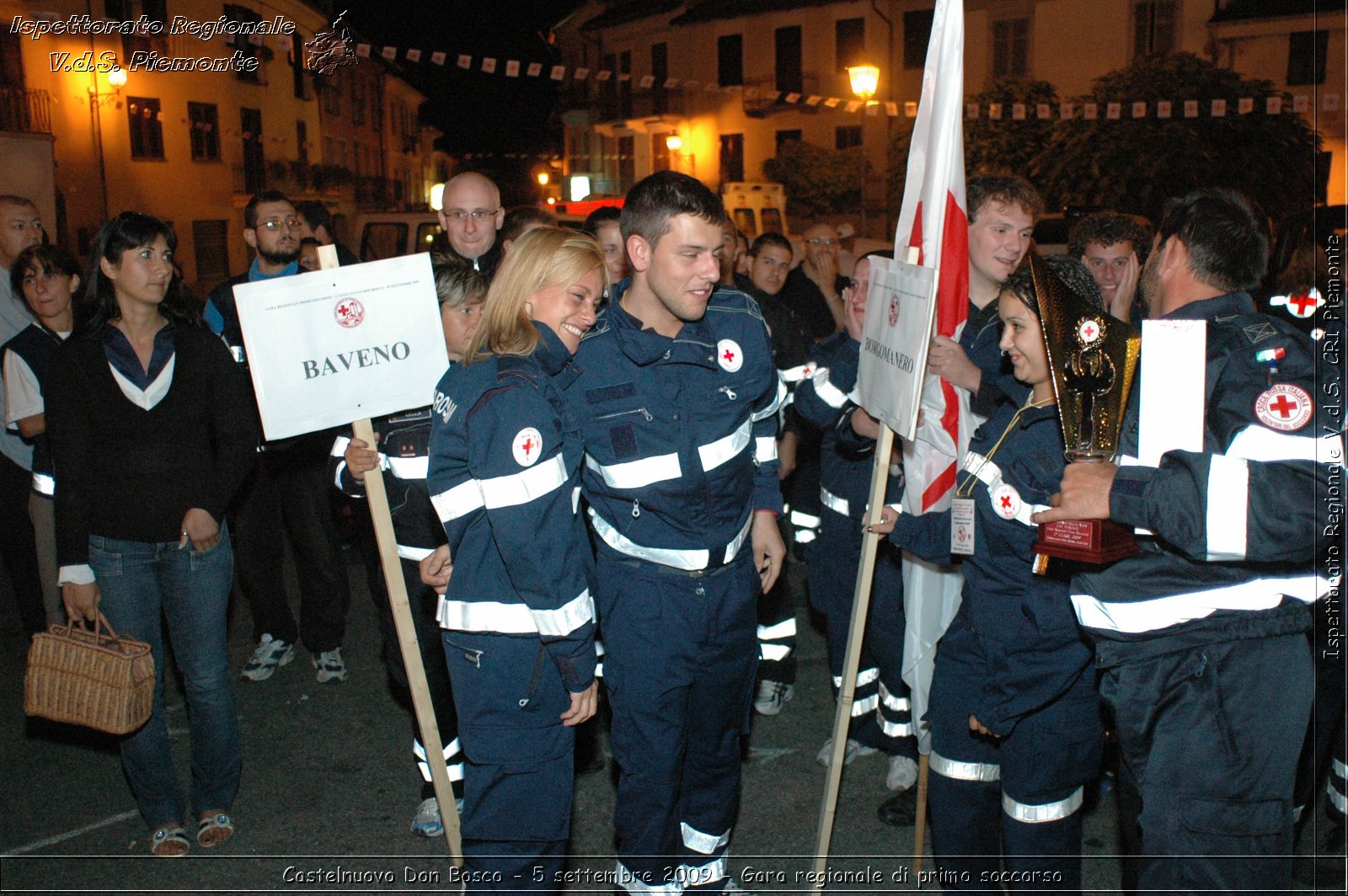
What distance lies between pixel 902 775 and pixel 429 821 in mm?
2085

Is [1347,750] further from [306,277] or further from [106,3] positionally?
[106,3]

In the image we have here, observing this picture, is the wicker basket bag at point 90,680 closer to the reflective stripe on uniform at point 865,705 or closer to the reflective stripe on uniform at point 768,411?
the reflective stripe on uniform at point 768,411

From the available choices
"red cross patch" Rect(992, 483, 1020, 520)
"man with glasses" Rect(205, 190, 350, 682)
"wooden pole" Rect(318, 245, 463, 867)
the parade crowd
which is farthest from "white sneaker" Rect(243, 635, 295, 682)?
"red cross patch" Rect(992, 483, 1020, 520)

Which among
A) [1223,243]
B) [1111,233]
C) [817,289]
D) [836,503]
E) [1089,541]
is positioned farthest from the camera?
[817,289]

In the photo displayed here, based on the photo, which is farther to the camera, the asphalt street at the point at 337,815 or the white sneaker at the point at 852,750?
the white sneaker at the point at 852,750

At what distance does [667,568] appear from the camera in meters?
3.30

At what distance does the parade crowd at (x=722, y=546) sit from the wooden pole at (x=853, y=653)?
0.10 meters

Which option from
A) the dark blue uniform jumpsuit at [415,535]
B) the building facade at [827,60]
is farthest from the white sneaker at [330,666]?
the building facade at [827,60]

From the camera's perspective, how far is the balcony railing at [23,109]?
15.5 m

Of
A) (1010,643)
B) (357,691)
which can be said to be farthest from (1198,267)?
(357,691)

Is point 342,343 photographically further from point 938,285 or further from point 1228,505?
point 1228,505

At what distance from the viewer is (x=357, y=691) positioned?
5.77 m

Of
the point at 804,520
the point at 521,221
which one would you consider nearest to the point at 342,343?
the point at 521,221

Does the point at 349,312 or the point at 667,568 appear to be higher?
the point at 349,312
